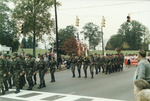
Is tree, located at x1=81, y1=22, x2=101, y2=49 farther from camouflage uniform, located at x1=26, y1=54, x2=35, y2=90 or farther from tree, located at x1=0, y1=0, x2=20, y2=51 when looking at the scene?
camouflage uniform, located at x1=26, y1=54, x2=35, y2=90

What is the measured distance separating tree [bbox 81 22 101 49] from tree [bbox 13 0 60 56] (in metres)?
85.5

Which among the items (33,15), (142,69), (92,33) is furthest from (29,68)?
(92,33)

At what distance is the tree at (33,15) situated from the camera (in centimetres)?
3628

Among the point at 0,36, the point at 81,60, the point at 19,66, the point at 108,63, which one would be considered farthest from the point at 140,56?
the point at 0,36

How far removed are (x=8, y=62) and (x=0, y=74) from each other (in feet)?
3.13

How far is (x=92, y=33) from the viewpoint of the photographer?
12500 centimetres

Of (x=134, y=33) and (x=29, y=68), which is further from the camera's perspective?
(x=134, y=33)

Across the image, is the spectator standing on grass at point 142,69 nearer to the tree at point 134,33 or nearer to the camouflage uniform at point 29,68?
the camouflage uniform at point 29,68

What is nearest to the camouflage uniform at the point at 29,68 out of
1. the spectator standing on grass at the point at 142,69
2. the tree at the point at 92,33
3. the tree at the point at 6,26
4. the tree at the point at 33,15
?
the spectator standing on grass at the point at 142,69

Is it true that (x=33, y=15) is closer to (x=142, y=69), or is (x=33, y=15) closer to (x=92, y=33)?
(x=142, y=69)

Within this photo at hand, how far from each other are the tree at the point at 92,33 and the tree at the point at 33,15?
8545 cm

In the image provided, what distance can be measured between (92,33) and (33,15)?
90223mm

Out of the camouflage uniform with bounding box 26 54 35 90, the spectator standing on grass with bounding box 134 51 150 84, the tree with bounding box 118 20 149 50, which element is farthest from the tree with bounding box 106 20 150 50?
the spectator standing on grass with bounding box 134 51 150 84

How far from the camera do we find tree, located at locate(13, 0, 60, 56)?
36281 mm
